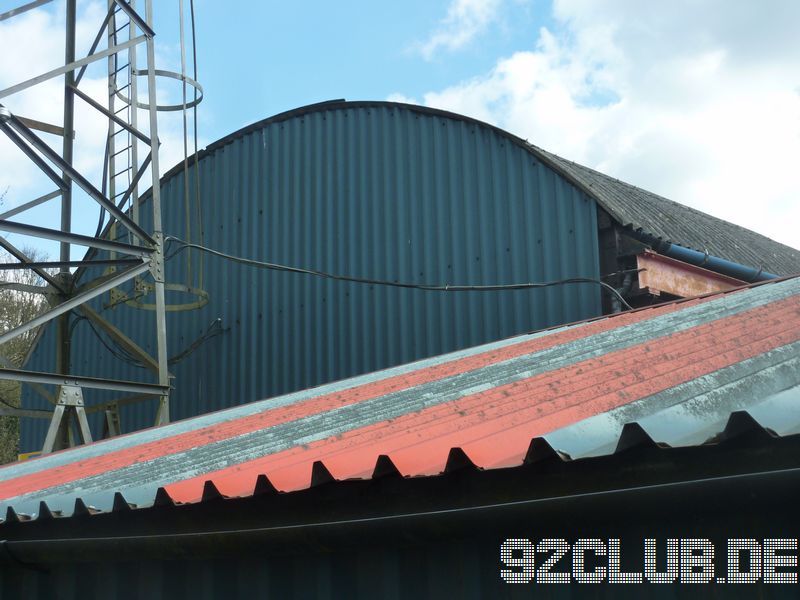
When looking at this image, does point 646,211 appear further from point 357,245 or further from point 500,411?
point 500,411

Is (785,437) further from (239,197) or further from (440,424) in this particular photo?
(239,197)

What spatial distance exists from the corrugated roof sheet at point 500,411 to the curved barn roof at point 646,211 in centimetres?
360

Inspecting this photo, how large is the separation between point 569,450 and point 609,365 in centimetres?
207

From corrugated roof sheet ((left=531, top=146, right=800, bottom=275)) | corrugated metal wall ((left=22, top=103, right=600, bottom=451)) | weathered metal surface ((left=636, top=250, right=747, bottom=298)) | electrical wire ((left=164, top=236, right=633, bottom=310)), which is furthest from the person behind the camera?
corrugated metal wall ((left=22, top=103, right=600, bottom=451))

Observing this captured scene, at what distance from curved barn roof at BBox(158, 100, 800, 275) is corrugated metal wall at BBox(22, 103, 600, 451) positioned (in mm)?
93

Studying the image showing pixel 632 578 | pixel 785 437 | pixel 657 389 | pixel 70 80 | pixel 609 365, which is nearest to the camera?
pixel 785 437

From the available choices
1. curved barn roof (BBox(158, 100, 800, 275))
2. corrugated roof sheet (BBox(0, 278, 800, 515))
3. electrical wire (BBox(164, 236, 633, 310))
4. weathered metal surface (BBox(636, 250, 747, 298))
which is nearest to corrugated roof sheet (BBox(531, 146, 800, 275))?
curved barn roof (BBox(158, 100, 800, 275))

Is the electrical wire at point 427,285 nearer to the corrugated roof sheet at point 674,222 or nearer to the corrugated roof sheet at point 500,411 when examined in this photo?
the corrugated roof sheet at point 674,222

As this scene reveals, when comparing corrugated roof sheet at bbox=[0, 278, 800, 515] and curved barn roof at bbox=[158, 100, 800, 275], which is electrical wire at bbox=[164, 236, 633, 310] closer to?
curved barn roof at bbox=[158, 100, 800, 275]

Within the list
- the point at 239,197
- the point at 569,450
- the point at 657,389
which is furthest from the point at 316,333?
the point at 569,450

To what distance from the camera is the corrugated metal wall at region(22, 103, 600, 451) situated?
468 inches

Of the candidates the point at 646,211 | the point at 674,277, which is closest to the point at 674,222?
the point at 646,211

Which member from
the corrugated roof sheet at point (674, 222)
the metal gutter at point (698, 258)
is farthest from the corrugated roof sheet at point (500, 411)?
the corrugated roof sheet at point (674, 222)

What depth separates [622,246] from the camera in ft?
36.0
